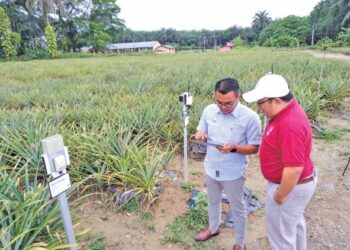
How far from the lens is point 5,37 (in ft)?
113

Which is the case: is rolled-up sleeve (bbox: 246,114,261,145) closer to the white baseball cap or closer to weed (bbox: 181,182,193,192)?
the white baseball cap

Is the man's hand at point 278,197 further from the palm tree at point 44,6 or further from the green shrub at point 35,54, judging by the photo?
the palm tree at point 44,6

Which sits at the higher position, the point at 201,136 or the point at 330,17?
the point at 330,17

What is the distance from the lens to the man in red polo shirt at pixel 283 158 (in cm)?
187

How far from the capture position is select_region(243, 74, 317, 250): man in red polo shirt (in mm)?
1869

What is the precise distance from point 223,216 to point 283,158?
163 centimetres

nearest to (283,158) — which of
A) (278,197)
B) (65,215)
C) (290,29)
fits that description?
(278,197)

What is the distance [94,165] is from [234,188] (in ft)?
6.16

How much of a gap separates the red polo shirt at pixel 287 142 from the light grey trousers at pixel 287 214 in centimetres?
9

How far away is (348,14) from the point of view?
43.7 meters

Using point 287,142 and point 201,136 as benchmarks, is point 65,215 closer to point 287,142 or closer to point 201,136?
point 201,136

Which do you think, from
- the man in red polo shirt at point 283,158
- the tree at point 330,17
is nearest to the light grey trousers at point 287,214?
the man in red polo shirt at point 283,158

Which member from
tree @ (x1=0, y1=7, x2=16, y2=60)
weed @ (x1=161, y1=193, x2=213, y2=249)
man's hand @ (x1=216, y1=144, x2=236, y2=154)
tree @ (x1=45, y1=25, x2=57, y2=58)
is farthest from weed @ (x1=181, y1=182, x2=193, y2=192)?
tree @ (x1=45, y1=25, x2=57, y2=58)

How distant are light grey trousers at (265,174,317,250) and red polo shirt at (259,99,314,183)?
0.09 meters
